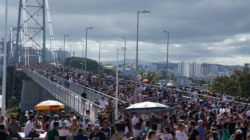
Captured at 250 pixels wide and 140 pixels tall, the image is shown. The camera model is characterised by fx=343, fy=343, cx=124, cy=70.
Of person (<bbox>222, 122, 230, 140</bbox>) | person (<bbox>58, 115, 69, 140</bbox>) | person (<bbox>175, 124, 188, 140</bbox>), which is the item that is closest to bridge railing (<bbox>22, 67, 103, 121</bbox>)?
person (<bbox>58, 115, 69, 140</bbox>)

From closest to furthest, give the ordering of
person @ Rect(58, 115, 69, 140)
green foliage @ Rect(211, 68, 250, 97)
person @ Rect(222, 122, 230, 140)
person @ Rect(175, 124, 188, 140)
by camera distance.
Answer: person @ Rect(175, 124, 188, 140) → person @ Rect(222, 122, 230, 140) → person @ Rect(58, 115, 69, 140) → green foliage @ Rect(211, 68, 250, 97)

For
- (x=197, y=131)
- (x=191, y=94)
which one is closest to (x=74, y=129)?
(x=197, y=131)

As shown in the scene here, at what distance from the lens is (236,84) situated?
162ft

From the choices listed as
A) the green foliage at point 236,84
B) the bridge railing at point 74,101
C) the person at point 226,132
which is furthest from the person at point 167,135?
the green foliage at point 236,84

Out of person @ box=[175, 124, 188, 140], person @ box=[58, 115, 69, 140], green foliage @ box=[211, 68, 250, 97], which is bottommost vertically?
green foliage @ box=[211, 68, 250, 97]

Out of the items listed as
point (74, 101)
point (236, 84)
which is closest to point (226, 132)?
point (74, 101)

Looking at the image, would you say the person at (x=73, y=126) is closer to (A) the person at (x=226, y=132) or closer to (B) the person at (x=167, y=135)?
(B) the person at (x=167, y=135)

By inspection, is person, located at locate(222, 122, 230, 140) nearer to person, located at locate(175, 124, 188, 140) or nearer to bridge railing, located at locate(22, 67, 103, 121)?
person, located at locate(175, 124, 188, 140)

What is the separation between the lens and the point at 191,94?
876 inches

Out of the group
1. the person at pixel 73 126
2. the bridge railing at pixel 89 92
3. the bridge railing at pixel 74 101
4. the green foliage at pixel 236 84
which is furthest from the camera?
the green foliage at pixel 236 84

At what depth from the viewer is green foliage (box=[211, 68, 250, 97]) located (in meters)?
47.3

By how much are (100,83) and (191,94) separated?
509 inches

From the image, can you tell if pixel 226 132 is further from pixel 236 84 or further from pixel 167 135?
pixel 236 84

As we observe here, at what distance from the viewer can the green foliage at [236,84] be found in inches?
1861
